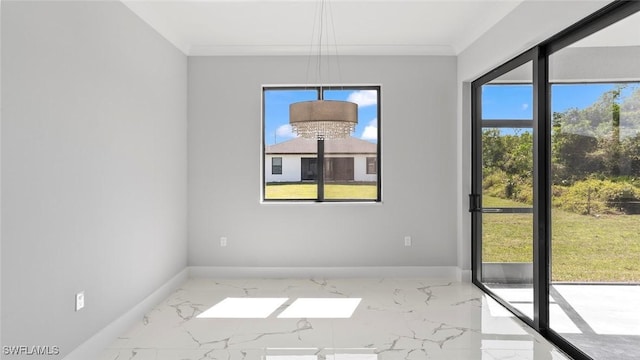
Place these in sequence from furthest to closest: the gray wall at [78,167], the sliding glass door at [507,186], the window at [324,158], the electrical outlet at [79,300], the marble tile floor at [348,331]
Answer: the window at [324,158]
the sliding glass door at [507,186]
the marble tile floor at [348,331]
the electrical outlet at [79,300]
the gray wall at [78,167]

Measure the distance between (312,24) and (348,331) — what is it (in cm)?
284

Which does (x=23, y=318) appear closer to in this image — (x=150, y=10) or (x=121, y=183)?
(x=121, y=183)

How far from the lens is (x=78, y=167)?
250cm

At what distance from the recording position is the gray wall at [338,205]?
180 inches

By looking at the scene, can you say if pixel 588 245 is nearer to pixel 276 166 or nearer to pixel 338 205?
pixel 338 205

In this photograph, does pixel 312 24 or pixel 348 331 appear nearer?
pixel 348 331

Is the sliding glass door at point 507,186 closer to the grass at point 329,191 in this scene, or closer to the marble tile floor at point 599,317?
the marble tile floor at point 599,317

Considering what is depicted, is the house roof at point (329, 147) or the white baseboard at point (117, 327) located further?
the house roof at point (329, 147)

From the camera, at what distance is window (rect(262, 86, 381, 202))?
475cm

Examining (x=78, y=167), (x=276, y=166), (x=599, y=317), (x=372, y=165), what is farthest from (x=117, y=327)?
(x=599, y=317)

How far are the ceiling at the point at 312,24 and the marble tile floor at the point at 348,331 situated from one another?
8.51 ft

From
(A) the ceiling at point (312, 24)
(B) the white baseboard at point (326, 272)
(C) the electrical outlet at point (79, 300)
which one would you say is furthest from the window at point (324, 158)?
(C) the electrical outlet at point (79, 300)

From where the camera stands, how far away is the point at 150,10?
3432mm

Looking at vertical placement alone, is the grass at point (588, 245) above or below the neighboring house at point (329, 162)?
below
